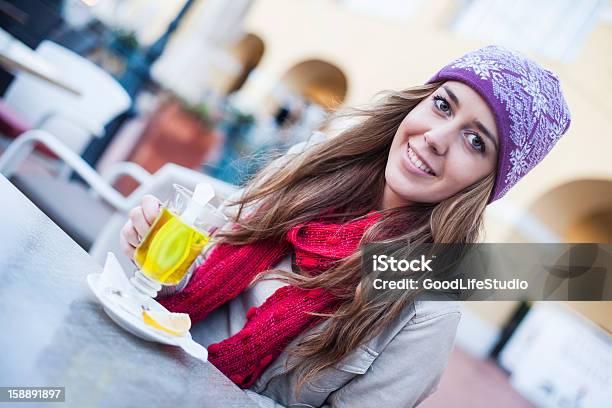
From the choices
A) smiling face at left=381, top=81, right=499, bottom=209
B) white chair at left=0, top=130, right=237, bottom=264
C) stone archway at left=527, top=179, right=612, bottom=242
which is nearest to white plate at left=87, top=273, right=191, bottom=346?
smiling face at left=381, top=81, right=499, bottom=209

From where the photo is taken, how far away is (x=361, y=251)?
3.52ft

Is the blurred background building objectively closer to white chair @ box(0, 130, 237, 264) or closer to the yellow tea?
white chair @ box(0, 130, 237, 264)

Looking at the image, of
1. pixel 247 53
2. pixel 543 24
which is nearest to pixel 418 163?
pixel 543 24

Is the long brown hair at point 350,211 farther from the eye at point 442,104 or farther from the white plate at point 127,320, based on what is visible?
the white plate at point 127,320

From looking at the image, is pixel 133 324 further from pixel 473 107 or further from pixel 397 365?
pixel 473 107

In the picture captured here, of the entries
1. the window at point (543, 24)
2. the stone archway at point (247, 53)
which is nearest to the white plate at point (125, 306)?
the window at point (543, 24)

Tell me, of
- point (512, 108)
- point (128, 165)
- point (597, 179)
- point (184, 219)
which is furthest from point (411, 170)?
point (597, 179)

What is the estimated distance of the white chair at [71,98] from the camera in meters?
3.37

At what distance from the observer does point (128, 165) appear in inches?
93.8

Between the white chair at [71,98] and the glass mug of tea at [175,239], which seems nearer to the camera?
the glass mug of tea at [175,239]

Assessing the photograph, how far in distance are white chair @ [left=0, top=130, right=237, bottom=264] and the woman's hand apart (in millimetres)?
604

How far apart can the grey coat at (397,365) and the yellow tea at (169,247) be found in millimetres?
408

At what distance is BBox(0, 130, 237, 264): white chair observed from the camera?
1693 mm

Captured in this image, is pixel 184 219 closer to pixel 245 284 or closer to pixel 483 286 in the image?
pixel 245 284
